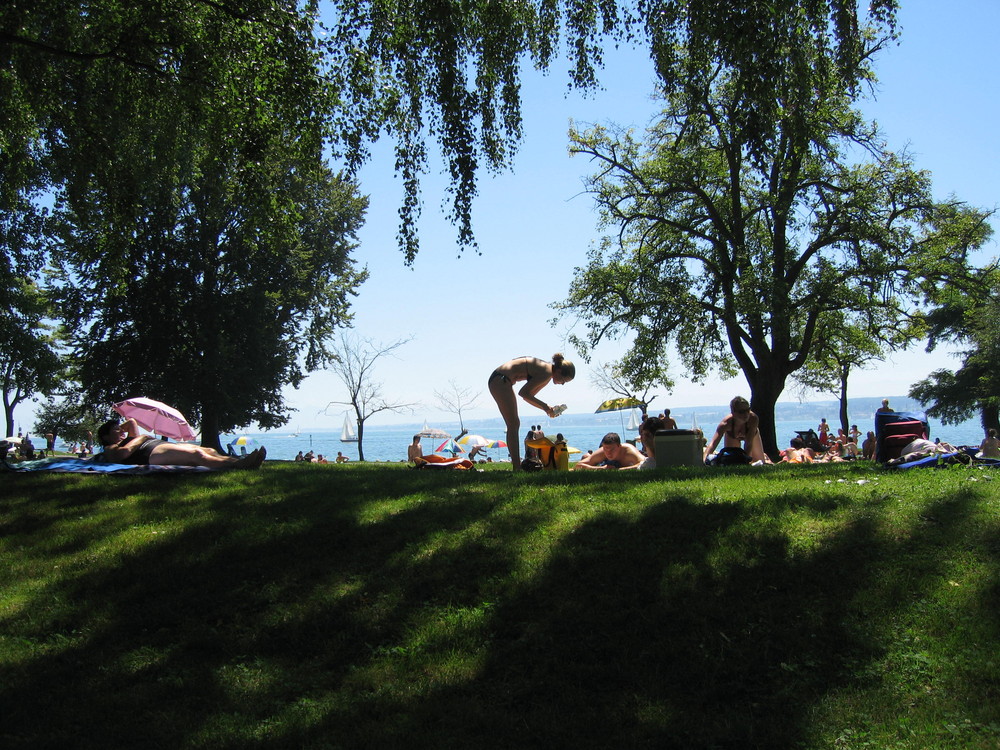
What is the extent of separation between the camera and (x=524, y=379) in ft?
33.6

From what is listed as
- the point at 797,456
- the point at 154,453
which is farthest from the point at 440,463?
the point at 797,456

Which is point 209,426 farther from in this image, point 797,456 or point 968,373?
point 968,373

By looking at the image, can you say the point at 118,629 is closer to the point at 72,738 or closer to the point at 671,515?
the point at 72,738

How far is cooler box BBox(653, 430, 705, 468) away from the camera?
10.3 metres

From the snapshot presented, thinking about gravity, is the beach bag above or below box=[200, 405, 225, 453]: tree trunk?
below

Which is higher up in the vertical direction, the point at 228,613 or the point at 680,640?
the point at 228,613

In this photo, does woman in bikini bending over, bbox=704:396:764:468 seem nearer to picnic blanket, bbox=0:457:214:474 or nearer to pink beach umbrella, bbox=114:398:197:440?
picnic blanket, bbox=0:457:214:474

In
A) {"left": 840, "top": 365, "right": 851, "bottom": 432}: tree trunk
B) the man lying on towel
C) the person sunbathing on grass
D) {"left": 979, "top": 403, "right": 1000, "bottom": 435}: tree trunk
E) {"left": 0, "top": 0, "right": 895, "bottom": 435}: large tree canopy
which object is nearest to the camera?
{"left": 0, "top": 0, "right": 895, "bottom": 435}: large tree canopy

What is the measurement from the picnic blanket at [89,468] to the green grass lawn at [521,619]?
5.48ft

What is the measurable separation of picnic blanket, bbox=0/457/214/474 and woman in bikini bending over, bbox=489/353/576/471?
3.73m

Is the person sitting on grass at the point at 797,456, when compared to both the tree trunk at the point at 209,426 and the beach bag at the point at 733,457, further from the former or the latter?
the tree trunk at the point at 209,426

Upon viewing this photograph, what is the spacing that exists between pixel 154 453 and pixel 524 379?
4717 mm

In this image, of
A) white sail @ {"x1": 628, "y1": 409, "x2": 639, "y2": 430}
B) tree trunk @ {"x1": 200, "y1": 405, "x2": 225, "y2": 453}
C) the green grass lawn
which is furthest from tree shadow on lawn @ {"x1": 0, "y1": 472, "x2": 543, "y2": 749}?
white sail @ {"x1": 628, "y1": 409, "x2": 639, "y2": 430}

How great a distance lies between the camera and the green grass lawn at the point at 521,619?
13.1 ft
